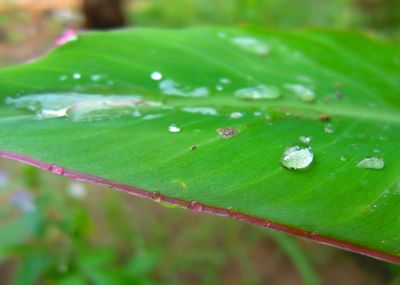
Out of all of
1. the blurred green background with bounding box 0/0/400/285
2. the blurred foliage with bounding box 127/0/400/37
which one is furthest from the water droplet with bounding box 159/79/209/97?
the blurred foliage with bounding box 127/0/400/37

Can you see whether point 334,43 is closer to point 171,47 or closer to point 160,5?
point 171,47

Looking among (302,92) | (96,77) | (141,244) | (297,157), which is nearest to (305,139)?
(297,157)

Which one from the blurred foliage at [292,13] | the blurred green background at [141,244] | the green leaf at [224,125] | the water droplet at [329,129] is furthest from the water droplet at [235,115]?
the blurred foliage at [292,13]

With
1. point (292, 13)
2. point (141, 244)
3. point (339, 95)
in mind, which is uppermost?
point (339, 95)

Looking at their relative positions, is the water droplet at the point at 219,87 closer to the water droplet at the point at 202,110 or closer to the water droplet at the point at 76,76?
the water droplet at the point at 202,110

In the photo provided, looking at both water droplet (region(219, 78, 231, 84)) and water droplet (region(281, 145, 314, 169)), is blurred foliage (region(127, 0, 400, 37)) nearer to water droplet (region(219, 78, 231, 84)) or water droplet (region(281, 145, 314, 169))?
water droplet (region(219, 78, 231, 84))

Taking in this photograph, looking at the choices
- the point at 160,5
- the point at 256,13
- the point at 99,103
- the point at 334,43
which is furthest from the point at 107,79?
the point at 160,5

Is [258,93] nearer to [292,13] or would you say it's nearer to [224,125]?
[224,125]
